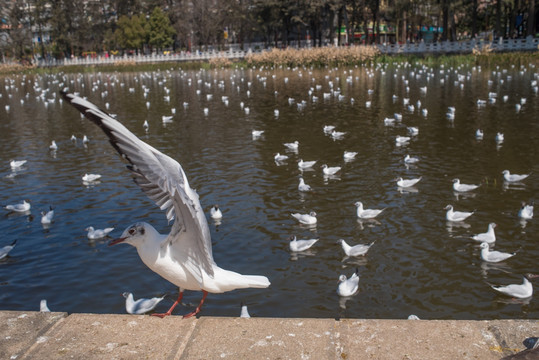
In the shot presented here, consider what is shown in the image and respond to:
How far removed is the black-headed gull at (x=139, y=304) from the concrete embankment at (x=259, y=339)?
3218mm

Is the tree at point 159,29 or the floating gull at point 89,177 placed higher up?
the tree at point 159,29

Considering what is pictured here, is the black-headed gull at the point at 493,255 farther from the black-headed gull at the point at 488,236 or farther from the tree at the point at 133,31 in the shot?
the tree at the point at 133,31

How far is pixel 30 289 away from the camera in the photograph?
8.07 metres

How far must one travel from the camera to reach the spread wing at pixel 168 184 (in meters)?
3.53

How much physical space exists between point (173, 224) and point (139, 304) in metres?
3.44

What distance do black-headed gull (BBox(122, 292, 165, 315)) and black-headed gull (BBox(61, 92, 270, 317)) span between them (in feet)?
9.49

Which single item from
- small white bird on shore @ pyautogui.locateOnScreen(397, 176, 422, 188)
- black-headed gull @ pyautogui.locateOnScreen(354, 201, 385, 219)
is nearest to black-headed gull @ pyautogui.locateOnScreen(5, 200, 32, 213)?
black-headed gull @ pyautogui.locateOnScreen(354, 201, 385, 219)

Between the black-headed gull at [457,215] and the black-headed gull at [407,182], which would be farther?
the black-headed gull at [407,182]

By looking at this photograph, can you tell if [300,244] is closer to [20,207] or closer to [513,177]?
[513,177]

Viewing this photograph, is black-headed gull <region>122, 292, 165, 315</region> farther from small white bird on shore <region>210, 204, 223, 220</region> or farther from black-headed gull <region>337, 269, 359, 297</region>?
small white bird on shore <region>210, 204, 223, 220</region>

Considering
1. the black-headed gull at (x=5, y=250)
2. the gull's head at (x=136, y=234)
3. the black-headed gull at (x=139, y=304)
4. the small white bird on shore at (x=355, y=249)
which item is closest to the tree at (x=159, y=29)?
the black-headed gull at (x=5, y=250)

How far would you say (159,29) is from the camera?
254 feet

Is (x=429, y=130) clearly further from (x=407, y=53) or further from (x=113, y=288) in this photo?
(x=407, y=53)

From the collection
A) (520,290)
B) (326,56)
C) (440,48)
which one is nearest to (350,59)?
(326,56)
